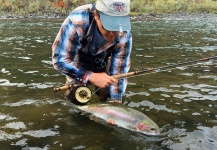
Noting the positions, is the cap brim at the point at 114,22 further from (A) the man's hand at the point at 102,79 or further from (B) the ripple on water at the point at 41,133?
(B) the ripple on water at the point at 41,133

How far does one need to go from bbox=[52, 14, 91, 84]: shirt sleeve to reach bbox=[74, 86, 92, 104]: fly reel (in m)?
0.24

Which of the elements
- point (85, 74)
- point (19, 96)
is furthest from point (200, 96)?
point (19, 96)

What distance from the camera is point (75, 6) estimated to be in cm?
3494

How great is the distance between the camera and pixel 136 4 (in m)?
34.8

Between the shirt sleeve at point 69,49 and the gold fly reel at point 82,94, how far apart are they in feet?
0.80

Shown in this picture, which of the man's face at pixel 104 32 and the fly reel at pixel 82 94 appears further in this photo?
the fly reel at pixel 82 94

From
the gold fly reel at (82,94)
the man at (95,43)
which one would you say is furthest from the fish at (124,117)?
the man at (95,43)

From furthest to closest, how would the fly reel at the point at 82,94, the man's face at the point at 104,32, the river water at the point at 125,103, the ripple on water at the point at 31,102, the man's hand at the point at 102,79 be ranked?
the ripple on water at the point at 31,102, the fly reel at the point at 82,94, the man's hand at the point at 102,79, the river water at the point at 125,103, the man's face at the point at 104,32

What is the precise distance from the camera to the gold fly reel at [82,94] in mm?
4324

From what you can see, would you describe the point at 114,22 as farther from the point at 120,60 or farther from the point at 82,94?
the point at 82,94

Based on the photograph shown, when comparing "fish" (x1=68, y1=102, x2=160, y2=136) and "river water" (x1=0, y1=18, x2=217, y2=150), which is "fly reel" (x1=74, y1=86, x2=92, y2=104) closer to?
"fish" (x1=68, y1=102, x2=160, y2=136)

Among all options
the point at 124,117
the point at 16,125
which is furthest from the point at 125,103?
the point at 16,125

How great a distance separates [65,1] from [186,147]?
109 feet

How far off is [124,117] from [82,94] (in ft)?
2.86
